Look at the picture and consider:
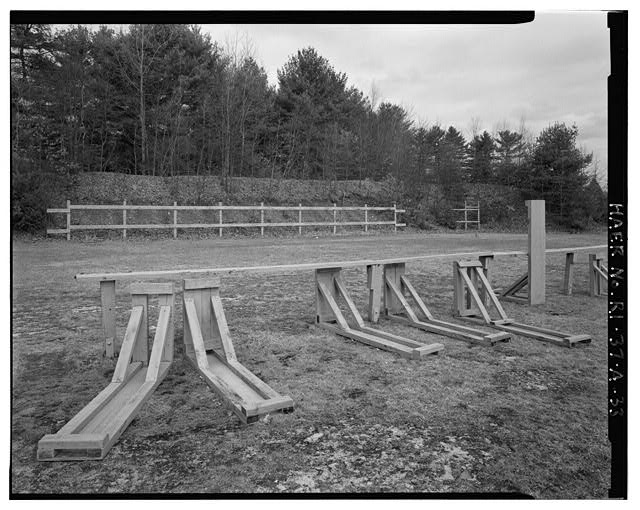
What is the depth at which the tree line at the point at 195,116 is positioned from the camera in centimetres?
241

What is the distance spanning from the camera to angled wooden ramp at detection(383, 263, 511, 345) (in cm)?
344

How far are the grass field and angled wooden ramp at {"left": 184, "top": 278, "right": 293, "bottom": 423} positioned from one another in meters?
0.07

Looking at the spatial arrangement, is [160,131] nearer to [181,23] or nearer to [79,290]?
[79,290]

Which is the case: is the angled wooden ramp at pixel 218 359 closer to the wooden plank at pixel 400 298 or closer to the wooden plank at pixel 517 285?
the wooden plank at pixel 400 298

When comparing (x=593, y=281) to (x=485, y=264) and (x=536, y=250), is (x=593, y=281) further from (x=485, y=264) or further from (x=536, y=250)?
(x=485, y=264)

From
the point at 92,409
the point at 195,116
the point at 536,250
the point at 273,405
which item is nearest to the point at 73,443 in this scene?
the point at 92,409

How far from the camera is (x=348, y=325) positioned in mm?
3746

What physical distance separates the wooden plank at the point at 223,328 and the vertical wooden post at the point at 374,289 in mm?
1509

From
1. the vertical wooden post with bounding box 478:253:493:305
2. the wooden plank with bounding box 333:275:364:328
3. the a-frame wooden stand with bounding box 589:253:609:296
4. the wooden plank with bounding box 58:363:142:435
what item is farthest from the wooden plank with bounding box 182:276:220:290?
the a-frame wooden stand with bounding box 589:253:609:296

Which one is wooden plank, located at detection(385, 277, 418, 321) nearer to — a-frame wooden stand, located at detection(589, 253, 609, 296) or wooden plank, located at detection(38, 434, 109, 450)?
a-frame wooden stand, located at detection(589, 253, 609, 296)

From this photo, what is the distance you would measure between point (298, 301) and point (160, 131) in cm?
212

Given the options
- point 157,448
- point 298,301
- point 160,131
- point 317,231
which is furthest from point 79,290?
point 317,231

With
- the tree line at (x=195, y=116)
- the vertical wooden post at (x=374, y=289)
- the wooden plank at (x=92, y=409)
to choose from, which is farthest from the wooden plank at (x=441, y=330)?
the wooden plank at (x=92, y=409)

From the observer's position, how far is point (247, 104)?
4379 millimetres
